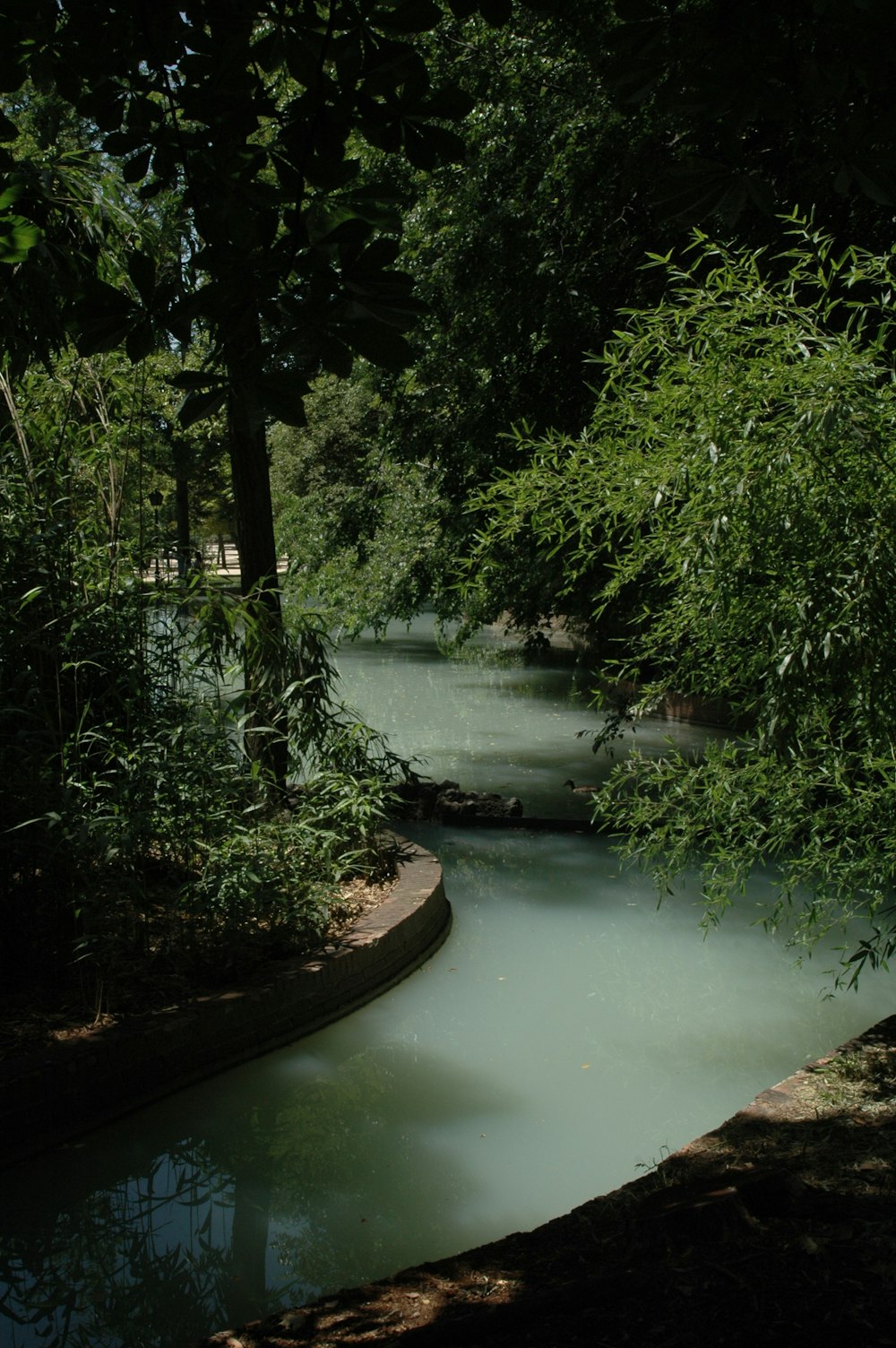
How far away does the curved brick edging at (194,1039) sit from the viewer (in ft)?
15.3

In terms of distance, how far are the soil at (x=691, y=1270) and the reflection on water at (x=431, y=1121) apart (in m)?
0.58

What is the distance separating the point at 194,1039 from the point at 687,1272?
9.33ft

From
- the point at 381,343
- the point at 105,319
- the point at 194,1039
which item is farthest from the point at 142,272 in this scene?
the point at 194,1039

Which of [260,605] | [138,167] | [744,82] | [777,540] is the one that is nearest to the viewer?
[744,82]

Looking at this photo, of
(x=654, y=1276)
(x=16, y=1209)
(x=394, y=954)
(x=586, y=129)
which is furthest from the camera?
(x=586, y=129)

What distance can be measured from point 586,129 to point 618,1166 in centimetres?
748

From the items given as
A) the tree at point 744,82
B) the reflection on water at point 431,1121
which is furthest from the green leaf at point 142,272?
the reflection on water at point 431,1121

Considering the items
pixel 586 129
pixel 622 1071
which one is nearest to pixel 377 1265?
pixel 622 1071

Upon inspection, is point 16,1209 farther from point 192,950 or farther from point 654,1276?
point 654,1276

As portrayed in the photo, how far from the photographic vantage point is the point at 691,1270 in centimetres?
300

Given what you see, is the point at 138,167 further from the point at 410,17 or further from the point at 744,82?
the point at 744,82

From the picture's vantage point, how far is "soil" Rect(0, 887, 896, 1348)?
2.77 m

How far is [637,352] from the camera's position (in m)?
5.33

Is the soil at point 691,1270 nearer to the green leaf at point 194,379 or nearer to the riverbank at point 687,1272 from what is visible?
the riverbank at point 687,1272
